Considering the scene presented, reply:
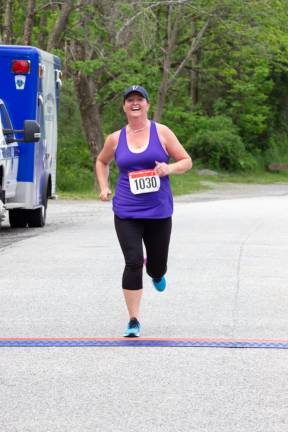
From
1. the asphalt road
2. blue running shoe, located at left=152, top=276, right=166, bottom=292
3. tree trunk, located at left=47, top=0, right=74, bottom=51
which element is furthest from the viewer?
tree trunk, located at left=47, top=0, right=74, bottom=51

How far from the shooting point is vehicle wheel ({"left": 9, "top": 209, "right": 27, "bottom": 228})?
2016 cm

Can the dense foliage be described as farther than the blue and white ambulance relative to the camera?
Yes

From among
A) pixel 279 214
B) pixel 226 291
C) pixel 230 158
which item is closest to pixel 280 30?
pixel 230 158

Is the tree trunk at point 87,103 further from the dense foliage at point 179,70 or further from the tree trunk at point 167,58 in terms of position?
the tree trunk at point 167,58

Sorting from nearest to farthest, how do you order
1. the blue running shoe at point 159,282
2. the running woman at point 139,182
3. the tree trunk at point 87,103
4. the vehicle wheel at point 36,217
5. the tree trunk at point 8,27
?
the running woman at point 139,182
the blue running shoe at point 159,282
the vehicle wheel at point 36,217
the tree trunk at point 8,27
the tree trunk at point 87,103

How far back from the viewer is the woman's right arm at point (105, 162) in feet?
28.5

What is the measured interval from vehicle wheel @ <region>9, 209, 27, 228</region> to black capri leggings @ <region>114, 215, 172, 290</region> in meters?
11.5

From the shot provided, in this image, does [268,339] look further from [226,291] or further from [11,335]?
[226,291]

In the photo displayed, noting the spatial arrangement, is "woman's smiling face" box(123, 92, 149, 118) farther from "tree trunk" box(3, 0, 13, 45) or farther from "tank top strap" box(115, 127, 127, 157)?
"tree trunk" box(3, 0, 13, 45)

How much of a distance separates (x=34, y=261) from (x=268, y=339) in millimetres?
5828

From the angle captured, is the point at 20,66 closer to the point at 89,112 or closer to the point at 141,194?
the point at 141,194

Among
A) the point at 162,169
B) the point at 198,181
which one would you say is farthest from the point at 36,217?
the point at 198,181

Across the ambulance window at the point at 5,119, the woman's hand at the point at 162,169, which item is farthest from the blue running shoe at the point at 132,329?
the ambulance window at the point at 5,119

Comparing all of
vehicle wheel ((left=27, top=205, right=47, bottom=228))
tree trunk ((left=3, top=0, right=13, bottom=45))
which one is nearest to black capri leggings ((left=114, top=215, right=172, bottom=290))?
vehicle wheel ((left=27, top=205, right=47, bottom=228))
